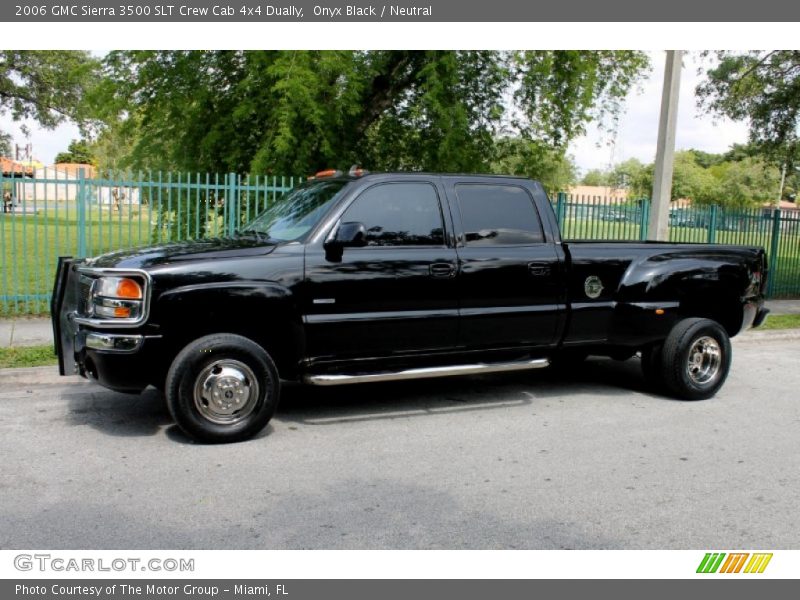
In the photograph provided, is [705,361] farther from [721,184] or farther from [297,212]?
[721,184]

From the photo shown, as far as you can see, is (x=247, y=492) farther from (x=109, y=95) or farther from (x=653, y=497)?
(x=109, y=95)

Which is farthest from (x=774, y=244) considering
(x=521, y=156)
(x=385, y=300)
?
(x=385, y=300)

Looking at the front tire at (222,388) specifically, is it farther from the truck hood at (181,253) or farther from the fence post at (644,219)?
A: the fence post at (644,219)

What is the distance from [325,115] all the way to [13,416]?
26.7 ft

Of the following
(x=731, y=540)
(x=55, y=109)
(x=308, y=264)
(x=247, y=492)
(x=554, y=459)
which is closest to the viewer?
(x=731, y=540)

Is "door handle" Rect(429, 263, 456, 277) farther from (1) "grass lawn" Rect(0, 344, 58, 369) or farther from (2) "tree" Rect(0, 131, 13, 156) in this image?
(2) "tree" Rect(0, 131, 13, 156)

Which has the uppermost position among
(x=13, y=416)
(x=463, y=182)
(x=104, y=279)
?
(x=463, y=182)

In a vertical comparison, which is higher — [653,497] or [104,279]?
[104,279]

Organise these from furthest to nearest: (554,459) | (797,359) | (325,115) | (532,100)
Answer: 1. (532,100)
2. (325,115)
3. (797,359)
4. (554,459)

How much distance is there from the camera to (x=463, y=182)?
6426 mm

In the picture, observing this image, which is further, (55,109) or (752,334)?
(55,109)

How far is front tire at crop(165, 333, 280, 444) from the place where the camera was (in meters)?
5.27

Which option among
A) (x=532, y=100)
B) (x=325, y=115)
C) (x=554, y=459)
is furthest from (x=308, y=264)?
(x=532, y=100)

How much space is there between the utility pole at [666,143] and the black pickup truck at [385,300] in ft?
13.2
